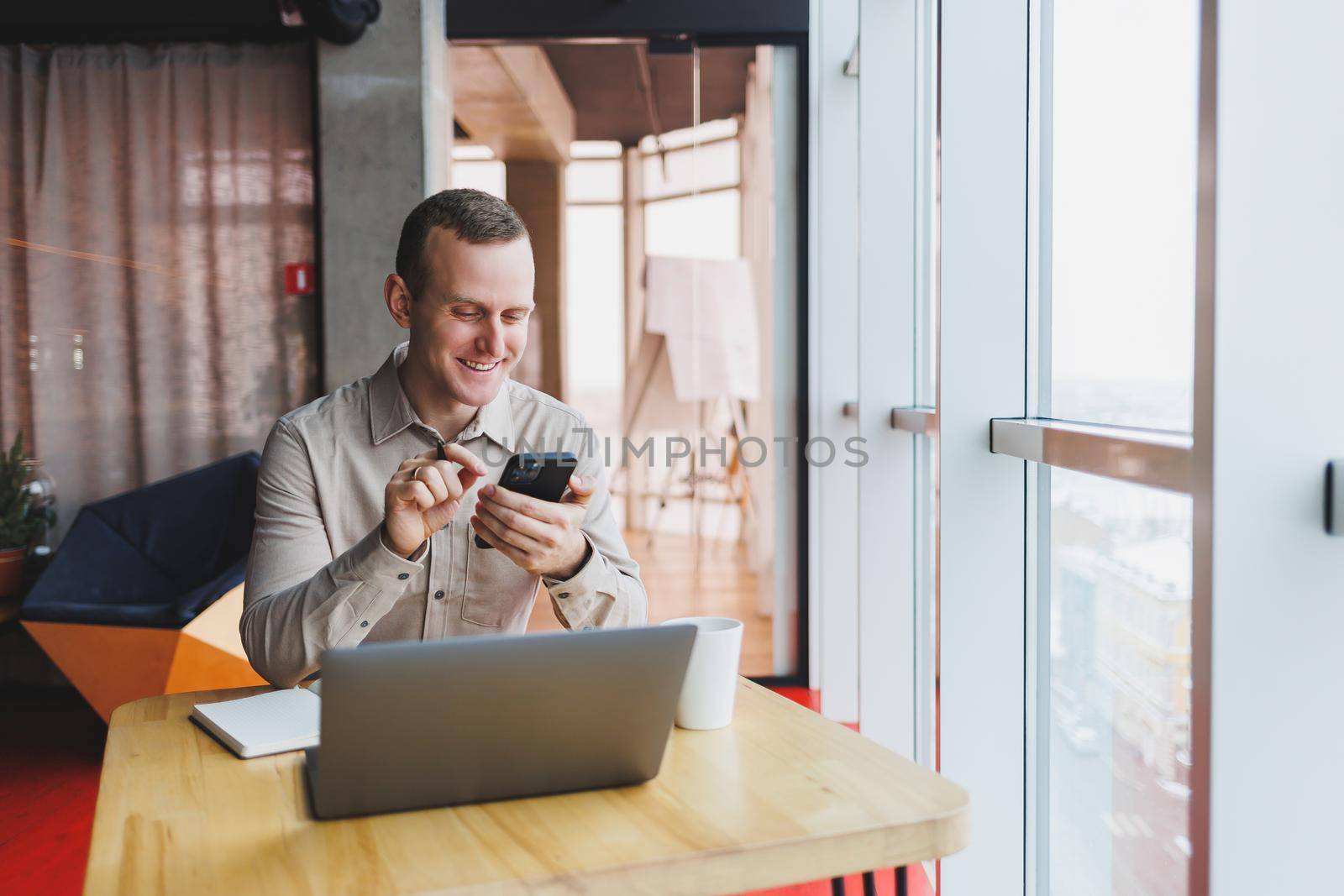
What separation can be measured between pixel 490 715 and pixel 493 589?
2.72ft

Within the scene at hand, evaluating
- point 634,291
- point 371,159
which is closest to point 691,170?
point 634,291

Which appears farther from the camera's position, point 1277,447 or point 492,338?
point 492,338

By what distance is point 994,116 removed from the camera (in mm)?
1890

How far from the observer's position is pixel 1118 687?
154 cm

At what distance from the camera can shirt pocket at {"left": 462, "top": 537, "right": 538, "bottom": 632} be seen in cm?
168

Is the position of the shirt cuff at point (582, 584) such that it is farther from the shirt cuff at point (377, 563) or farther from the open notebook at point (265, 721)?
the open notebook at point (265, 721)

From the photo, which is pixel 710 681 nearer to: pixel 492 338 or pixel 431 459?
pixel 431 459

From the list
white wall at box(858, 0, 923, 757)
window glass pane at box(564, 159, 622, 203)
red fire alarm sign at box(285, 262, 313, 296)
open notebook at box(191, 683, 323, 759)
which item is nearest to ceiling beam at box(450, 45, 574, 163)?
window glass pane at box(564, 159, 622, 203)

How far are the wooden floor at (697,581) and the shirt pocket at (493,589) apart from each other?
2388 mm

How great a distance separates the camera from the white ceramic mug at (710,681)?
1.14 m

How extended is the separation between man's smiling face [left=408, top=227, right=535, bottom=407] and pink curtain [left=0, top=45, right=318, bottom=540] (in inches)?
105

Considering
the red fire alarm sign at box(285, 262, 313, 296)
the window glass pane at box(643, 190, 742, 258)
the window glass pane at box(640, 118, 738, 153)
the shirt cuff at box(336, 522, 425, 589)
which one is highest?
the window glass pane at box(640, 118, 738, 153)

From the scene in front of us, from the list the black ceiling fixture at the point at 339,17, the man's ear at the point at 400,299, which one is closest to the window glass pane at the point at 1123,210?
the man's ear at the point at 400,299

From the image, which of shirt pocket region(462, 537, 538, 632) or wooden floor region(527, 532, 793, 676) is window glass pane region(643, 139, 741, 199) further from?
shirt pocket region(462, 537, 538, 632)
